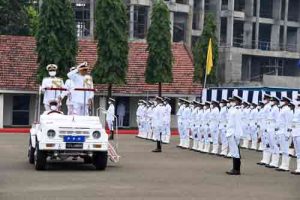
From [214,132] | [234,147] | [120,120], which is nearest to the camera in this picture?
[234,147]

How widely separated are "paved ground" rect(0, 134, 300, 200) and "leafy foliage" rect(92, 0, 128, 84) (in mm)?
17406

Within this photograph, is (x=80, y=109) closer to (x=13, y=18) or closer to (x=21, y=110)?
(x=21, y=110)

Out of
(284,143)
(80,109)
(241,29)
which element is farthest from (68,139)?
(241,29)

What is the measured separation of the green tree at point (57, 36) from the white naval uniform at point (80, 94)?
68.6 ft

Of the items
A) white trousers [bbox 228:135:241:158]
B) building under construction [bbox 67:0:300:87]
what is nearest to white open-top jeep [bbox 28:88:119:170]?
white trousers [bbox 228:135:241:158]

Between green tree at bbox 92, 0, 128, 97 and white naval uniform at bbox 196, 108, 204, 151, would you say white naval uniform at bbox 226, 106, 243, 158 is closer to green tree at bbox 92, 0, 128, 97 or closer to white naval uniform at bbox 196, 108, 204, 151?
white naval uniform at bbox 196, 108, 204, 151

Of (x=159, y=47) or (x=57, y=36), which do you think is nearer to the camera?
(x=57, y=36)

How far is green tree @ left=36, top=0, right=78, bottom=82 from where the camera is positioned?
39.3 meters

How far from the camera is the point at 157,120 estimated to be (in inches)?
1103

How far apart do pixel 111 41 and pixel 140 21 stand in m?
24.3

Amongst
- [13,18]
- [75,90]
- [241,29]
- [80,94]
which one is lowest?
[80,94]

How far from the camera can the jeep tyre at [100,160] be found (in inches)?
699

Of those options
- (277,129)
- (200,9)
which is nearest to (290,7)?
(200,9)

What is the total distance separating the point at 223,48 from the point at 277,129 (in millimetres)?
46764
